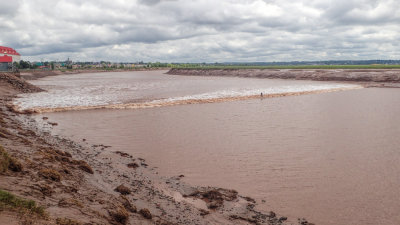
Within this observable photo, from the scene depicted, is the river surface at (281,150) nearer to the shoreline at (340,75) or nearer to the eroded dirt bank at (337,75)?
the shoreline at (340,75)

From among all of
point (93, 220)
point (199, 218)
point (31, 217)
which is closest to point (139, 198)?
point (199, 218)

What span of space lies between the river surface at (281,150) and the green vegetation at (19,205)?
5638 millimetres

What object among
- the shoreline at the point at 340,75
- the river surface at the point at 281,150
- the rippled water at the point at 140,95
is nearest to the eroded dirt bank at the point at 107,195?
the river surface at the point at 281,150

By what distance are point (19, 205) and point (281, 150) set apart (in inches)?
444

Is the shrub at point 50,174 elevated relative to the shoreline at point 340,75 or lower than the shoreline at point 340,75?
lower

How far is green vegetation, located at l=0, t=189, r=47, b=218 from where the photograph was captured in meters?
5.90

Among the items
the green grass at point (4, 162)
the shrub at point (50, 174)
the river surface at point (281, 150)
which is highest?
the green grass at point (4, 162)

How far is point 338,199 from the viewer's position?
9.25m

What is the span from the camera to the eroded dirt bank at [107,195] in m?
6.83

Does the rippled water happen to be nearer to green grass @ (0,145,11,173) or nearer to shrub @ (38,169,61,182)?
green grass @ (0,145,11,173)

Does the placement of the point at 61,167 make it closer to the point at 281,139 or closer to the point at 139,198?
the point at 139,198

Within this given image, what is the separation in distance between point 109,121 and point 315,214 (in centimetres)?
1755

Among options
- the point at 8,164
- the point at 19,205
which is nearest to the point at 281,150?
the point at 8,164

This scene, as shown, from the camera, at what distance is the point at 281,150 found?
573 inches
